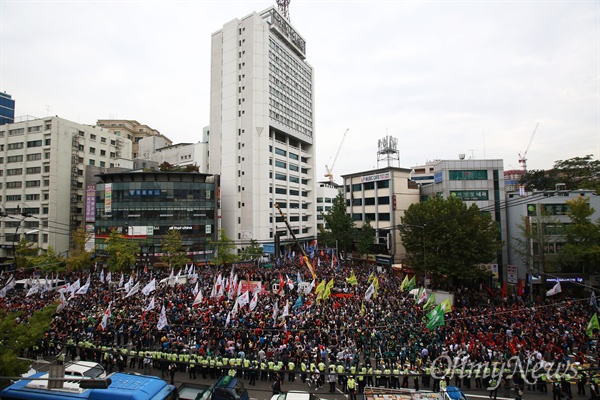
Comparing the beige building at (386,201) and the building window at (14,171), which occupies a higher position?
the building window at (14,171)

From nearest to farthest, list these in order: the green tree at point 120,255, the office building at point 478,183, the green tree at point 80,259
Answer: the green tree at point 120,255
the office building at point 478,183
the green tree at point 80,259

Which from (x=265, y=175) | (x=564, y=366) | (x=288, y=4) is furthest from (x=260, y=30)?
(x=564, y=366)

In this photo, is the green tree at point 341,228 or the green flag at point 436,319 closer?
the green flag at point 436,319

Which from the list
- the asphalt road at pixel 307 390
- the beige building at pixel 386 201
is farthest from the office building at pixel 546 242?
the asphalt road at pixel 307 390

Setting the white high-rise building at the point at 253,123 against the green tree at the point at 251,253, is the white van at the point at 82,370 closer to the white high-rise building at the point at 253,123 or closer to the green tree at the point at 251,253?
the green tree at the point at 251,253

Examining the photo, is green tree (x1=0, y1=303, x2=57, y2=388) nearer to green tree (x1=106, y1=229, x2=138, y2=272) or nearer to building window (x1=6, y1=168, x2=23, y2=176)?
green tree (x1=106, y1=229, x2=138, y2=272)

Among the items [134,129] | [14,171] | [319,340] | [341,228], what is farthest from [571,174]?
[134,129]

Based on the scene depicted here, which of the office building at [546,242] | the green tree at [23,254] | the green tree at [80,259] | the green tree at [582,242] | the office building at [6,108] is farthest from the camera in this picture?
the office building at [6,108]

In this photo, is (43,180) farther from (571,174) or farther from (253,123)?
(571,174)

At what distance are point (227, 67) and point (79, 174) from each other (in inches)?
1190

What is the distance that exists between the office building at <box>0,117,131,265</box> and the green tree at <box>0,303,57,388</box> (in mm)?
39871

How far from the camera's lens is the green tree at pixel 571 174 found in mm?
46625

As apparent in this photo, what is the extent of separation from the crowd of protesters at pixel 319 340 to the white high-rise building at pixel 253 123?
102ft

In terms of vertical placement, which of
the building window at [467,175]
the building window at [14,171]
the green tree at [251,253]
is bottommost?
the green tree at [251,253]
